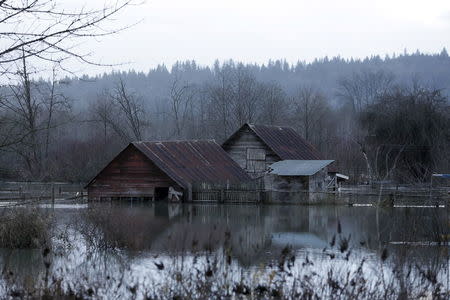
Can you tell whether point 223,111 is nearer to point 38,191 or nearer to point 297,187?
point 297,187

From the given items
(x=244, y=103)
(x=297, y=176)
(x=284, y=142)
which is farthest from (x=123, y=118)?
(x=297, y=176)

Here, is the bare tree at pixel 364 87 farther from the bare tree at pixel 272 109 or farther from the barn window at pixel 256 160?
the barn window at pixel 256 160

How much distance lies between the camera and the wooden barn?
47.6m

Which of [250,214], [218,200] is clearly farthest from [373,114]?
[250,214]

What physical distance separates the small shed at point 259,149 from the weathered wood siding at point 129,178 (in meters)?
9.89

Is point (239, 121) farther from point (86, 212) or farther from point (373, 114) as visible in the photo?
point (86, 212)

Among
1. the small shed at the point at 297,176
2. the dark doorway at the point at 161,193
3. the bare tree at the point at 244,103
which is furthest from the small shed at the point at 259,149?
the bare tree at the point at 244,103

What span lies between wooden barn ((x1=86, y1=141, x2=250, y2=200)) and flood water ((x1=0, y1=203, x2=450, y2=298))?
7.75 meters

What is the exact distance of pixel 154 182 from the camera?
47844 millimetres

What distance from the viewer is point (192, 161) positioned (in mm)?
50875

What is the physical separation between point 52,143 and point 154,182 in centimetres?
4039

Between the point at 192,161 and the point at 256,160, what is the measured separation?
733 cm

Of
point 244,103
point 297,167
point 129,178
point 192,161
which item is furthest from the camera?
point 244,103

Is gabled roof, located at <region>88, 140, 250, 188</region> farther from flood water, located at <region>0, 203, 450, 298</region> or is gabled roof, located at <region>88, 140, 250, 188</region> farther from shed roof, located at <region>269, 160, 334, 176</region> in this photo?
flood water, located at <region>0, 203, 450, 298</region>
